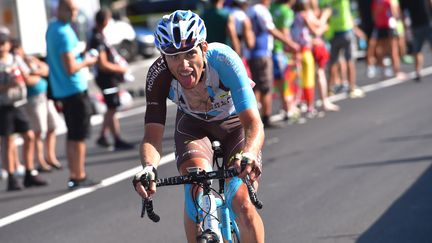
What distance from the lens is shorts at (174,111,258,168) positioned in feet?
21.5

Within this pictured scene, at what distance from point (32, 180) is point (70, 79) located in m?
1.38

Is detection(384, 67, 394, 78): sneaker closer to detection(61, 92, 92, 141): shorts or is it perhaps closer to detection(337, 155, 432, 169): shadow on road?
detection(337, 155, 432, 169): shadow on road

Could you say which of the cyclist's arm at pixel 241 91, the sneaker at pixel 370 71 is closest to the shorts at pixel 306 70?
the sneaker at pixel 370 71

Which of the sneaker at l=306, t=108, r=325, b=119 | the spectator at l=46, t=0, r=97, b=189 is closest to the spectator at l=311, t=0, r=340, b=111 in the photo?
the sneaker at l=306, t=108, r=325, b=119

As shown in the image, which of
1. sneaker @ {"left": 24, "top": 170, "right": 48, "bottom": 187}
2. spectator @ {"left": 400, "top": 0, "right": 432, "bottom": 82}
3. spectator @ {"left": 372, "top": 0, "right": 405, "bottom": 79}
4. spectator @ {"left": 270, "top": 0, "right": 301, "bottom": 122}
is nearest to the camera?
sneaker @ {"left": 24, "top": 170, "right": 48, "bottom": 187}

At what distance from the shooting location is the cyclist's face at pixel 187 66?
5977mm

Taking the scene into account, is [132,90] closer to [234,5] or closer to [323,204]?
[234,5]

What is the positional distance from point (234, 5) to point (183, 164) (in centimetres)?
840

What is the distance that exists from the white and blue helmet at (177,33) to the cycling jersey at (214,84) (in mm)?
281

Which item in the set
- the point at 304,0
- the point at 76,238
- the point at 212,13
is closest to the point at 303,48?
the point at 304,0

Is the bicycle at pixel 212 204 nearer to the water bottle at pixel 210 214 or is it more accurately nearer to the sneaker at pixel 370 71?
the water bottle at pixel 210 214

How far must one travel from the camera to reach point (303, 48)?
16.1m

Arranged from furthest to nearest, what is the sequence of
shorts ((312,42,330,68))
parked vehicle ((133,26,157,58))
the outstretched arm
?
parked vehicle ((133,26,157,58)), shorts ((312,42,330,68)), the outstretched arm

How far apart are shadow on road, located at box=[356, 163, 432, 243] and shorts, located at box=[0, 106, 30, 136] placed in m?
4.36
